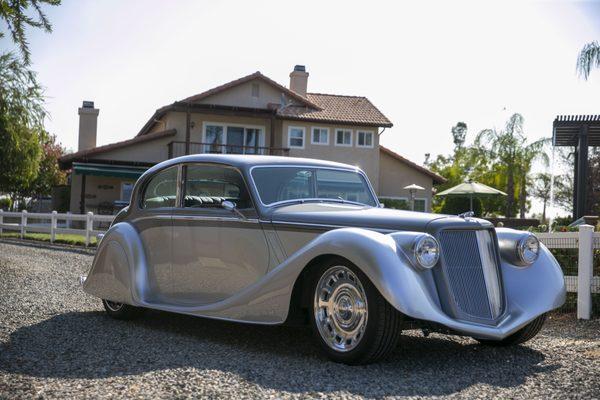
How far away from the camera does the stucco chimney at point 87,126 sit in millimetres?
36309

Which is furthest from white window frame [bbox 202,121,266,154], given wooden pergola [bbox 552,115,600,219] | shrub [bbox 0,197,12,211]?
Result: shrub [bbox 0,197,12,211]

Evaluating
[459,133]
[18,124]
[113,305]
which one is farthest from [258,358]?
[459,133]

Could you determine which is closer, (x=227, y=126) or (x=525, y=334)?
(x=525, y=334)

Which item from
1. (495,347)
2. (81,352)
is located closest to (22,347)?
(81,352)

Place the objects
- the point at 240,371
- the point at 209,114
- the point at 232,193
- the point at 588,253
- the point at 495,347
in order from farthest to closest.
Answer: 1. the point at 209,114
2. the point at 588,253
3. the point at 232,193
4. the point at 495,347
5. the point at 240,371

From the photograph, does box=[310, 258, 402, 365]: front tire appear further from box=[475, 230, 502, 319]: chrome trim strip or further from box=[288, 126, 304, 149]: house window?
box=[288, 126, 304, 149]: house window

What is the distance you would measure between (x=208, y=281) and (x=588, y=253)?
14.6 ft

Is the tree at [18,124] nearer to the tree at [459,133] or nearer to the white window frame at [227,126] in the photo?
the white window frame at [227,126]

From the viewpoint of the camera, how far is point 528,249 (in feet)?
18.9

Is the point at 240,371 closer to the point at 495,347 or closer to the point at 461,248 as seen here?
the point at 461,248

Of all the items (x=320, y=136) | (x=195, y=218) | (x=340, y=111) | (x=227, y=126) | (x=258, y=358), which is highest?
(x=340, y=111)

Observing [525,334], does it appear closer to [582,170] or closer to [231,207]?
[231,207]

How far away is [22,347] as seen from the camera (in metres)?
5.40

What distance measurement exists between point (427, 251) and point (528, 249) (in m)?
1.34
